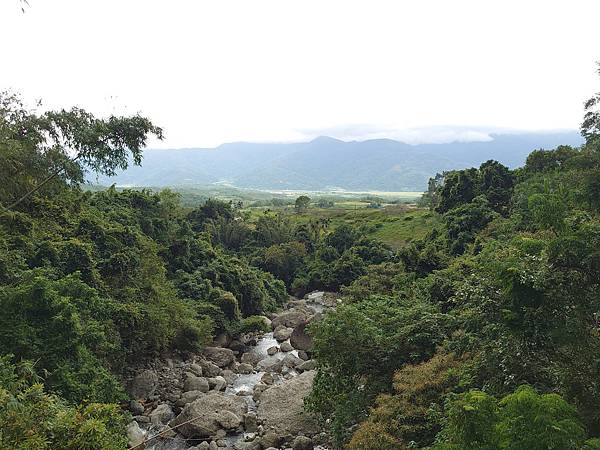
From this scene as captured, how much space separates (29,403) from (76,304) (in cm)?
722

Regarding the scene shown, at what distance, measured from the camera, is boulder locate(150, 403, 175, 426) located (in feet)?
59.9

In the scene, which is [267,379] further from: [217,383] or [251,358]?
[251,358]

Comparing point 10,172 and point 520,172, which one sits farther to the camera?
point 520,172

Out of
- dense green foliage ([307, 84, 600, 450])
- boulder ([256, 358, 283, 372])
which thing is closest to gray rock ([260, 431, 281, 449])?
dense green foliage ([307, 84, 600, 450])

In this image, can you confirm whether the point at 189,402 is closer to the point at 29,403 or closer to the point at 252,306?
the point at 29,403

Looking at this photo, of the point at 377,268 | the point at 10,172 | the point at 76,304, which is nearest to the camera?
the point at 76,304

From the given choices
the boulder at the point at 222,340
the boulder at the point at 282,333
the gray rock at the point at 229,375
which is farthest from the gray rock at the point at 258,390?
the boulder at the point at 282,333

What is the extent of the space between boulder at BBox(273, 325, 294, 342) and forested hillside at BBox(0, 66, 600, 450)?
1218 mm

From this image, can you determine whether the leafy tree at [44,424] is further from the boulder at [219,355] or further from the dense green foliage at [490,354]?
the boulder at [219,355]

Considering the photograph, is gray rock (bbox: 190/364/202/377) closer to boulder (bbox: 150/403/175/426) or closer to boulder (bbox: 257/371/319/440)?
boulder (bbox: 150/403/175/426)

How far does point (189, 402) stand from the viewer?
64.6ft

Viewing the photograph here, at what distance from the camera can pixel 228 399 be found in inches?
755

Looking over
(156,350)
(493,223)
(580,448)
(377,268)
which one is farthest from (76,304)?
(493,223)

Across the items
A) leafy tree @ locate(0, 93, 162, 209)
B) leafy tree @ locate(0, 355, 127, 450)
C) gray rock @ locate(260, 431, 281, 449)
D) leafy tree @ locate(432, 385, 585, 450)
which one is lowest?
gray rock @ locate(260, 431, 281, 449)
